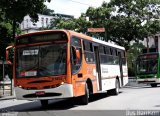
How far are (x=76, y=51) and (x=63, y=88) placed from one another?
1.53 m

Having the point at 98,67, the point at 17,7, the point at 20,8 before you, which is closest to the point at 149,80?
the point at 98,67

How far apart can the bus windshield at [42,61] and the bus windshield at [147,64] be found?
843 inches

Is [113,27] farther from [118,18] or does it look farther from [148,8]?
[148,8]

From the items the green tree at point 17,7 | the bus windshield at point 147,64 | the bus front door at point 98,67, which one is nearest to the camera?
the bus front door at point 98,67

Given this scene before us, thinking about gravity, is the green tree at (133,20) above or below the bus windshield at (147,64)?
above

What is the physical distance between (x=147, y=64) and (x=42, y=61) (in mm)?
21913

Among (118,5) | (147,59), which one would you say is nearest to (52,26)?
(118,5)

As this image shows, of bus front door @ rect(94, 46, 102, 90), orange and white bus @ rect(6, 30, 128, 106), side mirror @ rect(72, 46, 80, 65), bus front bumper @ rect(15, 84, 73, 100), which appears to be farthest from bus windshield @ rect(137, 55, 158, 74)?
bus front bumper @ rect(15, 84, 73, 100)

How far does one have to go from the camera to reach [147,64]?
1471 inches

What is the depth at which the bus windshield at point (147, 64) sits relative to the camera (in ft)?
122

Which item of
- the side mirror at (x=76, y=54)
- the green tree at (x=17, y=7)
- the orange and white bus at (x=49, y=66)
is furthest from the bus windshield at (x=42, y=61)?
the green tree at (x=17, y=7)

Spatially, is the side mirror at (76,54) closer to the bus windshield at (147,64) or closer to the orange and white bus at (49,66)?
the orange and white bus at (49,66)

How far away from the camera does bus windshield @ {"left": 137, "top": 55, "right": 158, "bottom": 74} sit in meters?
37.1

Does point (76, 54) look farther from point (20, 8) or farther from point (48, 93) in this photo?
point (20, 8)
